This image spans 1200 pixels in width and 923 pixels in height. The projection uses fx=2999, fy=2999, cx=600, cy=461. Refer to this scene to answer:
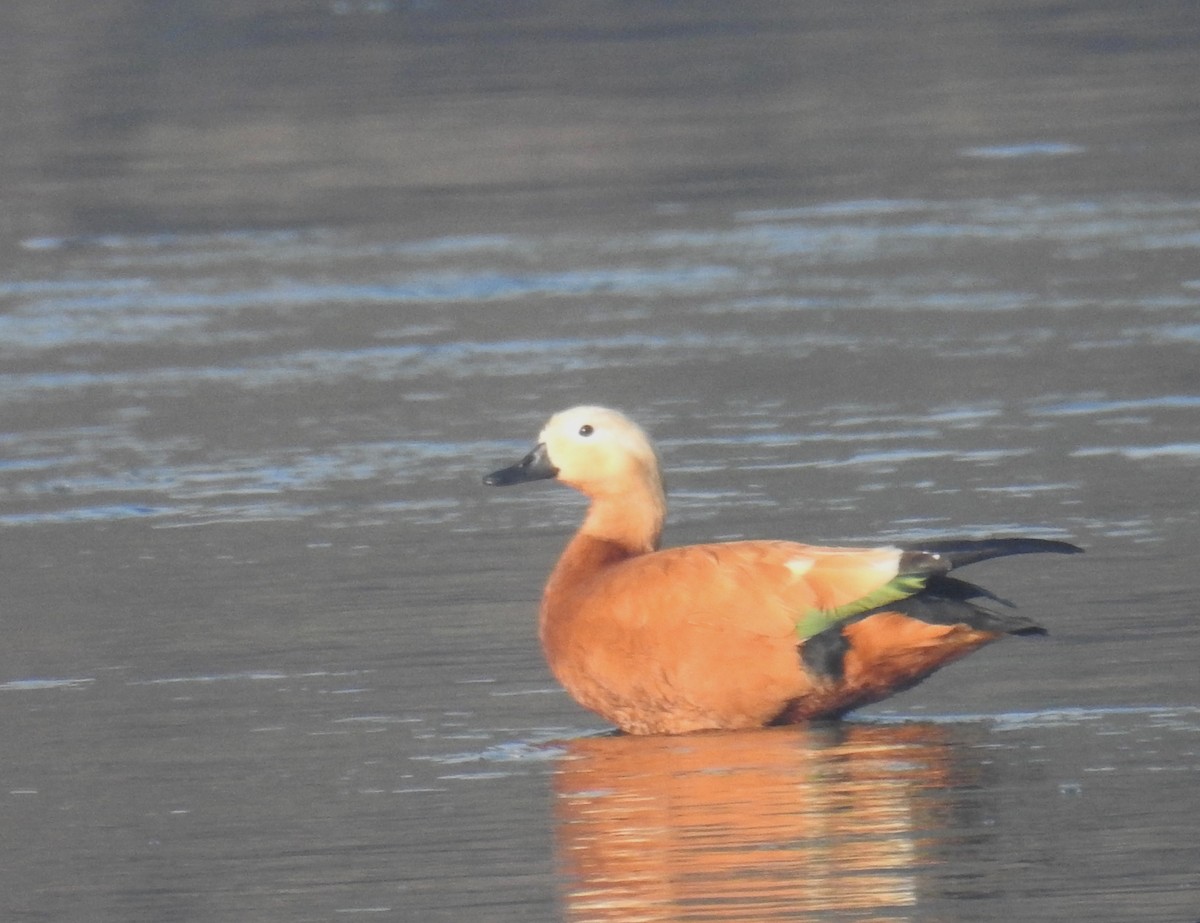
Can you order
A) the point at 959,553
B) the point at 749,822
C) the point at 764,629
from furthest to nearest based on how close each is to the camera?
the point at 764,629 < the point at 959,553 < the point at 749,822

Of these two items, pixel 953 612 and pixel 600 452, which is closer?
pixel 953 612

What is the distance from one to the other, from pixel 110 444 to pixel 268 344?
8.30ft

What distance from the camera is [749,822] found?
274 inches

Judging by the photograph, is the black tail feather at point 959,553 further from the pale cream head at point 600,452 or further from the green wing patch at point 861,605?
the pale cream head at point 600,452

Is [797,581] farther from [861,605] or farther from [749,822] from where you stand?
[749,822]

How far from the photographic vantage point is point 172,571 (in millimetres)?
10156

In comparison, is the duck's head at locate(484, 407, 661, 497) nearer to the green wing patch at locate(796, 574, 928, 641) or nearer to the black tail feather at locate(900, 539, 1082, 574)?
the green wing patch at locate(796, 574, 928, 641)

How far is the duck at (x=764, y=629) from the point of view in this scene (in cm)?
770

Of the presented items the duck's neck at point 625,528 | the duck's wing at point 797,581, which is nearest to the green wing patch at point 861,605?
the duck's wing at point 797,581

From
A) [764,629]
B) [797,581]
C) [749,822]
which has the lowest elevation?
[749,822]

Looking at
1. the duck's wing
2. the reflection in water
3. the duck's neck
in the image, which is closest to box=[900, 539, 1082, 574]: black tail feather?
the duck's wing

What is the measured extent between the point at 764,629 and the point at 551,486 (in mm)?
3812

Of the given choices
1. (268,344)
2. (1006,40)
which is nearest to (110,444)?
(268,344)

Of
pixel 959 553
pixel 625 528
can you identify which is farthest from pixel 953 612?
pixel 625 528
